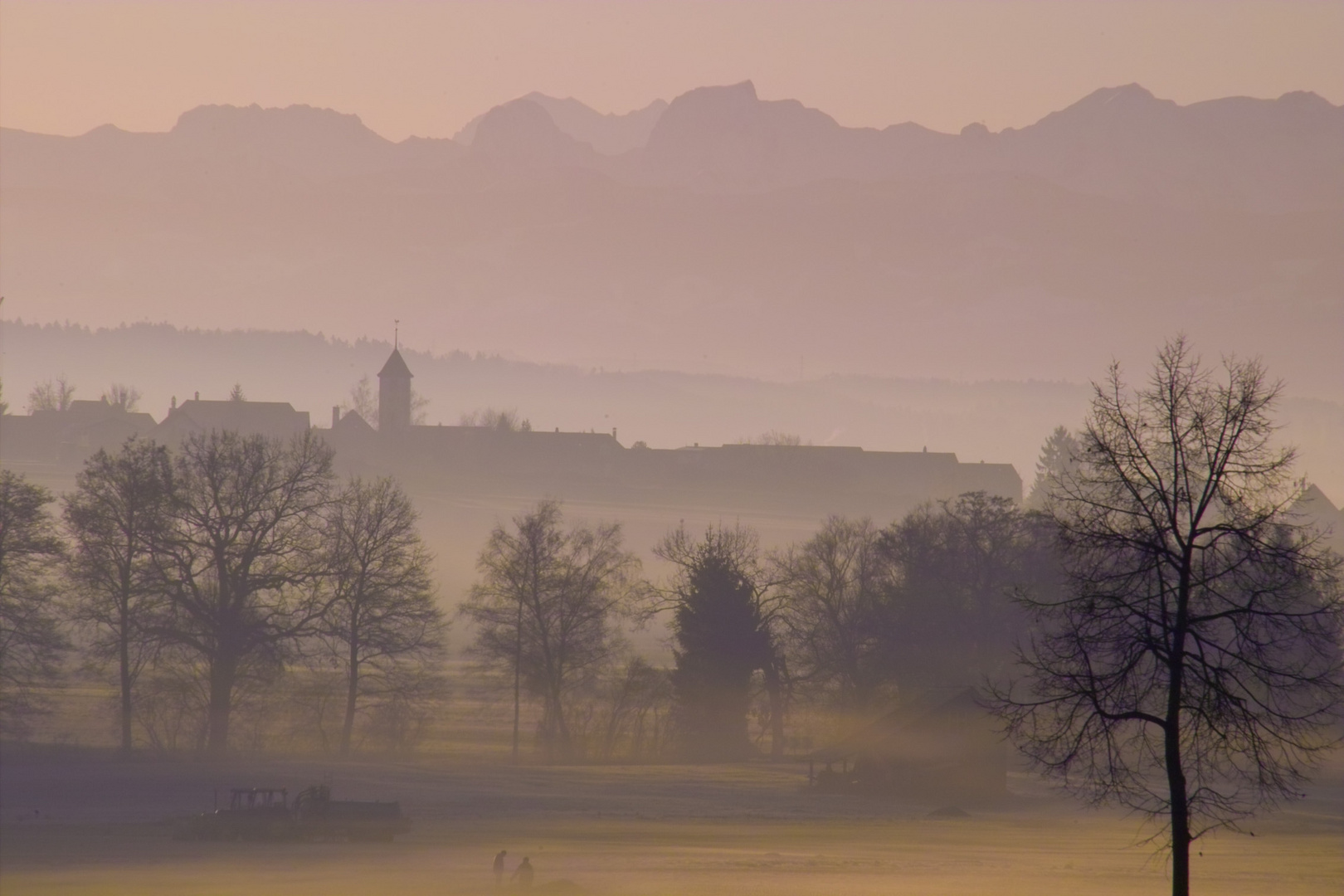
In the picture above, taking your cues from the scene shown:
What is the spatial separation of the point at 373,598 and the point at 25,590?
41.3 feet

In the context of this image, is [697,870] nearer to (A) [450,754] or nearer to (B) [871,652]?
(A) [450,754]

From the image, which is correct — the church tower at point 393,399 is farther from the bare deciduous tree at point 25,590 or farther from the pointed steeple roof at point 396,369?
the bare deciduous tree at point 25,590

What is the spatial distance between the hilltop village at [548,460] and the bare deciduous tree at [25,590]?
356 feet

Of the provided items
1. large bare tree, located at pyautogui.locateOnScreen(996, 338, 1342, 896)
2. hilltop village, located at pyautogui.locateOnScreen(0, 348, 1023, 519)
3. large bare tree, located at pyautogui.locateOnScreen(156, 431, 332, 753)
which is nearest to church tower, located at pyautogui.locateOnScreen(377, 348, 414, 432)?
hilltop village, located at pyautogui.locateOnScreen(0, 348, 1023, 519)

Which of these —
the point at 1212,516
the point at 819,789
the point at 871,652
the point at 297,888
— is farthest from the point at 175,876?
the point at 871,652

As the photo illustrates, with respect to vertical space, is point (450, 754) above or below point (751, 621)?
below

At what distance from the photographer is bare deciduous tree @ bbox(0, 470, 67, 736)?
49.9 meters

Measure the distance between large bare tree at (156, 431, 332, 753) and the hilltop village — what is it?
105135mm

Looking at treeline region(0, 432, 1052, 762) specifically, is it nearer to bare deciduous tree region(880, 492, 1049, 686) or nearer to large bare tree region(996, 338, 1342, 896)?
bare deciduous tree region(880, 492, 1049, 686)

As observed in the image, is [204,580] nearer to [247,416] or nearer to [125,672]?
[125,672]

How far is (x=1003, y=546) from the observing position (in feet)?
217

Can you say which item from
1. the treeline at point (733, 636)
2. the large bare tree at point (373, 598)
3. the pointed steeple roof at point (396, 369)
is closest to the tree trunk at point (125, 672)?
the large bare tree at point (373, 598)

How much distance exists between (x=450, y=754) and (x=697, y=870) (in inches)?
1027

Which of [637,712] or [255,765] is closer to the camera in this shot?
[255,765]
